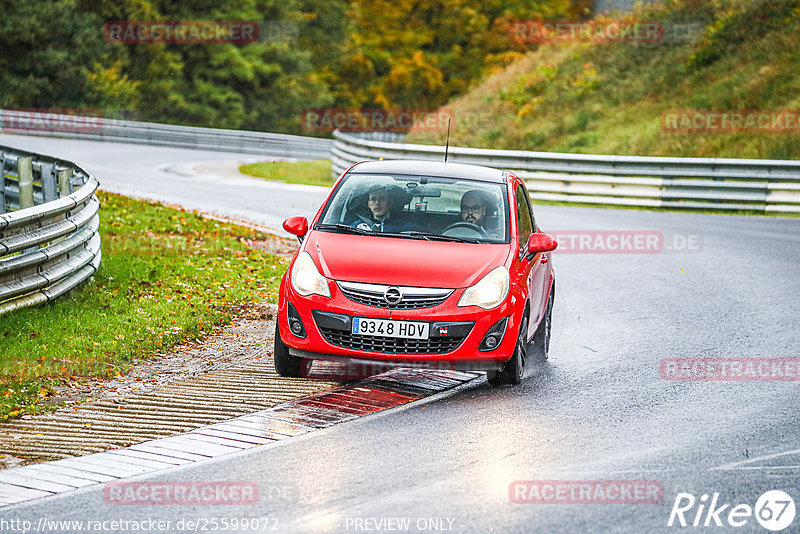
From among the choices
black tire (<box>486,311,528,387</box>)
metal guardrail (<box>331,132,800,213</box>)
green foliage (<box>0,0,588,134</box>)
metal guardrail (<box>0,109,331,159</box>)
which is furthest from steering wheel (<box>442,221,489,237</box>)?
green foliage (<box>0,0,588,134</box>)

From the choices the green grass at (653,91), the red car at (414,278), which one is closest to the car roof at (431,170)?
the red car at (414,278)

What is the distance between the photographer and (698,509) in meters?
5.96

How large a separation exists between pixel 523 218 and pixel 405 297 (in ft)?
6.84

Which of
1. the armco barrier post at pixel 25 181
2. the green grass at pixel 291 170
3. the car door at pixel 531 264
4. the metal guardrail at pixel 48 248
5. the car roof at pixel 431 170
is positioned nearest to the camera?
the car door at pixel 531 264

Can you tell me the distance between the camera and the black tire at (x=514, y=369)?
8.59m

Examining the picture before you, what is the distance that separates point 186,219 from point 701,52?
21600 mm

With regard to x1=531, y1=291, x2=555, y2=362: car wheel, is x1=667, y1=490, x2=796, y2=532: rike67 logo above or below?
above

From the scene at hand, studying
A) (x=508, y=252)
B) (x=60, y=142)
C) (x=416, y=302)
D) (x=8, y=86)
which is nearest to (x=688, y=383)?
(x=508, y=252)

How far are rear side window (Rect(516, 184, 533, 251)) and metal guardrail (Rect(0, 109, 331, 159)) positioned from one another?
3128 centimetres

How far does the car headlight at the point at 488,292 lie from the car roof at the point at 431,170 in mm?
1456

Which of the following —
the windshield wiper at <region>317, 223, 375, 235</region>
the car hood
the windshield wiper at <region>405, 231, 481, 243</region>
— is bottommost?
the car hood

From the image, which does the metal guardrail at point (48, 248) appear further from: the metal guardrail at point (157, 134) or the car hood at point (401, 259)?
the metal guardrail at point (157, 134)

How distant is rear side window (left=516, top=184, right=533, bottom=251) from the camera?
9.45 meters

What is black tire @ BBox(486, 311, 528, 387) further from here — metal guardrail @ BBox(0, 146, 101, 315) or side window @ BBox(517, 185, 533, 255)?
metal guardrail @ BBox(0, 146, 101, 315)
